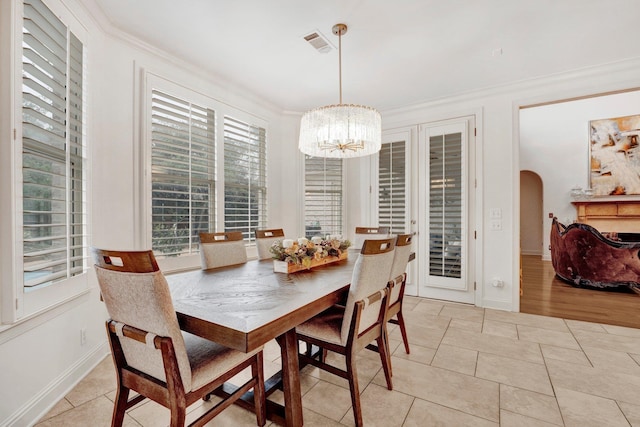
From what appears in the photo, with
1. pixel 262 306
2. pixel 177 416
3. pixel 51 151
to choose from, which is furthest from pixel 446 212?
pixel 51 151

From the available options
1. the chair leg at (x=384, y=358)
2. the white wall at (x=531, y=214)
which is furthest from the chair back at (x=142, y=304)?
the white wall at (x=531, y=214)

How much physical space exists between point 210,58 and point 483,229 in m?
3.67

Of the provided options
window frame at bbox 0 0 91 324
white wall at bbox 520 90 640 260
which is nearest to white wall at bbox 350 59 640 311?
window frame at bbox 0 0 91 324

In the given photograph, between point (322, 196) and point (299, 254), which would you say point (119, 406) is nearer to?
point (299, 254)

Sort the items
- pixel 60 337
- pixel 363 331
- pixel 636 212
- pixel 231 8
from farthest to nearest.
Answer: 1. pixel 636 212
2. pixel 231 8
3. pixel 60 337
4. pixel 363 331

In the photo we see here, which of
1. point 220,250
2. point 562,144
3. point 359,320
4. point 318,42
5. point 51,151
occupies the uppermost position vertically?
point 562,144

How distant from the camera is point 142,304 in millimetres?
1147

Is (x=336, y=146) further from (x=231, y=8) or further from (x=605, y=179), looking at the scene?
(x=605, y=179)

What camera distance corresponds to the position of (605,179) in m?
6.45

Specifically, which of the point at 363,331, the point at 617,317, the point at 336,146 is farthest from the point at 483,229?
the point at 363,331

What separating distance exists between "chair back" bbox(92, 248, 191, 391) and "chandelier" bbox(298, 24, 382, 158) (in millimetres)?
1785

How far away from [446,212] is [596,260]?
2.64 m

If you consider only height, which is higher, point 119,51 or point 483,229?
point 119,51

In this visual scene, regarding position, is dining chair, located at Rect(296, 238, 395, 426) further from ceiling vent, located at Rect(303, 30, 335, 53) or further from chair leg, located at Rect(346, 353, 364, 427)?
ceiling vent, located at Rect(303, 30, 335, 53)
